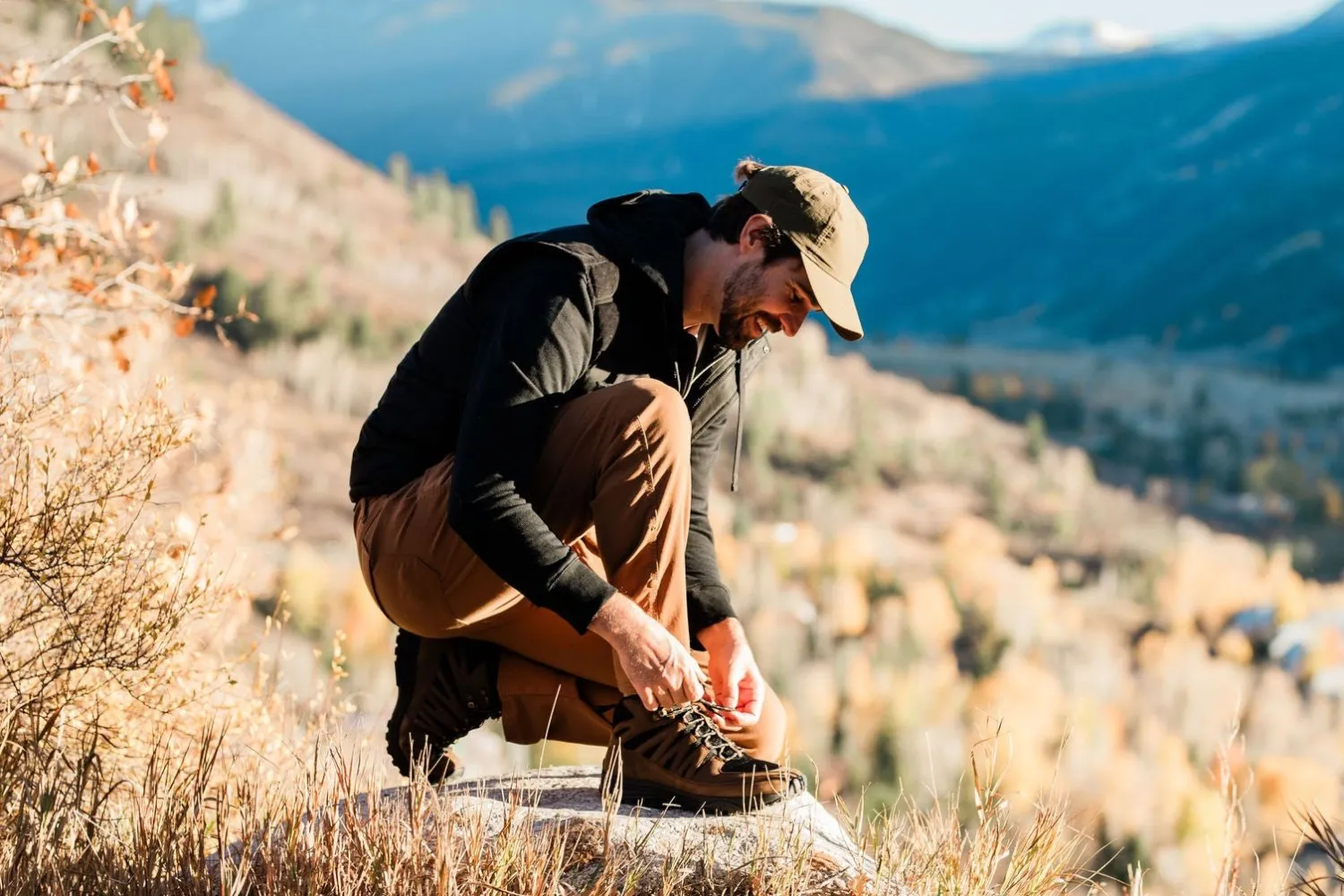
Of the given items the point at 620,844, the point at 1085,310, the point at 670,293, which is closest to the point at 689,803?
the point at 620,844

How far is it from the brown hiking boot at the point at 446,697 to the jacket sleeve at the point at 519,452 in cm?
55

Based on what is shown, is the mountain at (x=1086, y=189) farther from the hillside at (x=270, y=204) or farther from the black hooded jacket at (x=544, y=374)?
the black hooded jacket at (x=544, y=374)

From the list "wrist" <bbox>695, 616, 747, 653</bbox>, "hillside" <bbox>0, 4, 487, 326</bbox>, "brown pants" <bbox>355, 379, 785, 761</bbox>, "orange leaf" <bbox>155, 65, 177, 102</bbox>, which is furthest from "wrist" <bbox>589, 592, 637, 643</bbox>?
"hillside" <bbox>0, 4, 487, 326</bbox>

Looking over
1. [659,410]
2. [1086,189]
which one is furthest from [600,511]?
[1086,189]

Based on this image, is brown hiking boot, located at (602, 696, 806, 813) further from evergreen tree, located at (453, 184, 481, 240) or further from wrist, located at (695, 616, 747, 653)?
evergreen tree, located at (453, 184, 481, 240)

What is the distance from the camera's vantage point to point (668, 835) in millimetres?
2502

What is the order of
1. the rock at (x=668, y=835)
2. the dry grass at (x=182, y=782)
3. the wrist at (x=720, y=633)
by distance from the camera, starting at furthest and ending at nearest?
1. the wrist at (x=720, y=633)
2. the rock at (x=668, y=835)
3. the dry grass at (x=182, y=782)

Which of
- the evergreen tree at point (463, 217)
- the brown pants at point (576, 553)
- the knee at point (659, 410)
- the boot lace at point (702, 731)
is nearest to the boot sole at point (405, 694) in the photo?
the brown pants at point (576, 553)

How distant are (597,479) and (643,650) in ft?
1.17

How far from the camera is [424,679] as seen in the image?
119 inches

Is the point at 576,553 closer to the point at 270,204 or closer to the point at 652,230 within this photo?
the point at 652,230

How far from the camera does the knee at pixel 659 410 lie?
2586 millimetres

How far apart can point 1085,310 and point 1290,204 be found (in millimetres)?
14851

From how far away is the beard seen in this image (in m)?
2.67
